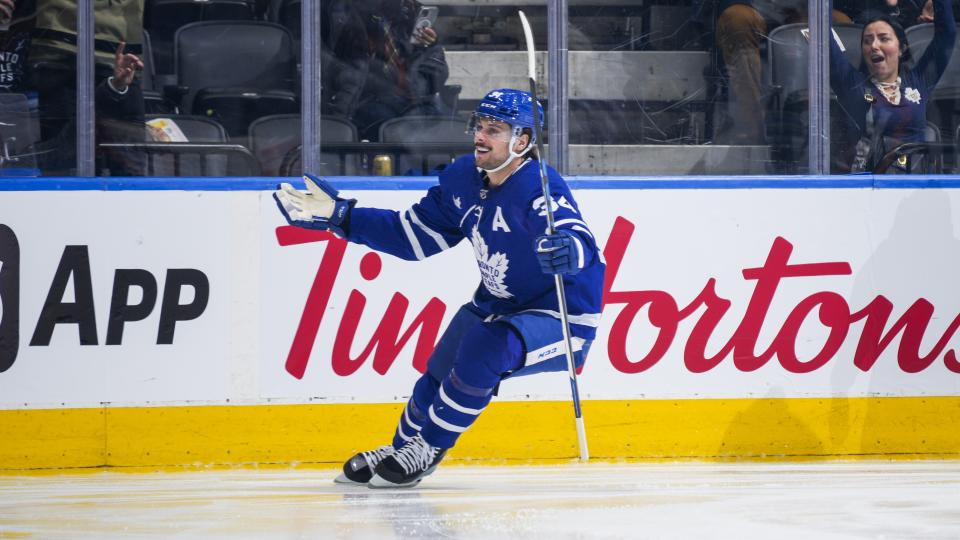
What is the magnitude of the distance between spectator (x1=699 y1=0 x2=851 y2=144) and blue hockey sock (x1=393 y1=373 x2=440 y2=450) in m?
1.62

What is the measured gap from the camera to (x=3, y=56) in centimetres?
458

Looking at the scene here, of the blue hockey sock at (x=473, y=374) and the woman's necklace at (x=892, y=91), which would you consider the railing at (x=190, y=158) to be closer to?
the blue hockey sock at (x=473, y=374)

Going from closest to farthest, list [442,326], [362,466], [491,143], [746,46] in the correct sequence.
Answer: [491,143] → [362,466] → [442,326] → [746,46]

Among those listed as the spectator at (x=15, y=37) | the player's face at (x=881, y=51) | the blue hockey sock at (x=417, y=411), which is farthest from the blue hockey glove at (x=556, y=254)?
the spectator at (x=15, y=37)

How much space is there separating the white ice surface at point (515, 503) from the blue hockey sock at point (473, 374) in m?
0.21

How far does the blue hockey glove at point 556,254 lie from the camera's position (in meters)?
3.50

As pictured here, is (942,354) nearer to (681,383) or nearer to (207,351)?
(681,383)

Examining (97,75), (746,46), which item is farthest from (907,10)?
(97,75)

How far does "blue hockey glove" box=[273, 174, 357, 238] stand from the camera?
389 cm

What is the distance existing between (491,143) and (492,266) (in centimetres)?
34

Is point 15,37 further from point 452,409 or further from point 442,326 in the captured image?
point 452,409

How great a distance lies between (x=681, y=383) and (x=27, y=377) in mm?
2187

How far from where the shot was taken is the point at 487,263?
12.4 feet

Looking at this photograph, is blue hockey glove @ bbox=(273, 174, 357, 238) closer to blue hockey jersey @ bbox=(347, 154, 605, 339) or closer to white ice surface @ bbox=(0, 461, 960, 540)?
blue hockey jersey @ bbox=(347, 154, 605, 339)
